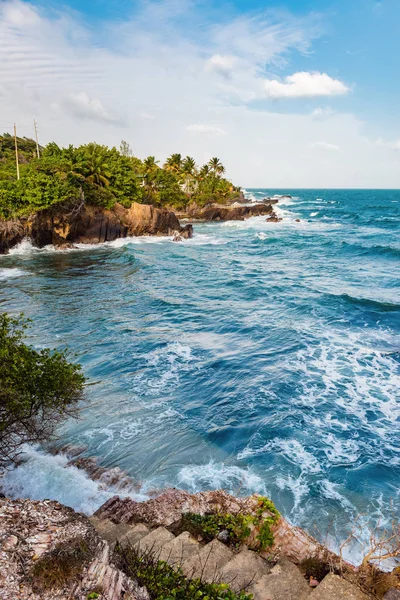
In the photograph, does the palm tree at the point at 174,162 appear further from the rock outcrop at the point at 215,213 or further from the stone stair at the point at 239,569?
the stone stair at the point at 239,569

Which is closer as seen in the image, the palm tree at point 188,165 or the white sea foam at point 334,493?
the white sea foam at point 334,493

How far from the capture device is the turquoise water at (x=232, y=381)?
30.3 ft

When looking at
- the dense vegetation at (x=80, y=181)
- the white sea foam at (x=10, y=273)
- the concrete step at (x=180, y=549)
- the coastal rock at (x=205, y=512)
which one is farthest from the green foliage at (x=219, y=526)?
the dense vegetation at (x=80, y=181)

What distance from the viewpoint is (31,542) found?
4266mm

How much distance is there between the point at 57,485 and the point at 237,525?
470 centimetres

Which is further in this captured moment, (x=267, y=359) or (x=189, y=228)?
(x=189, y=228)

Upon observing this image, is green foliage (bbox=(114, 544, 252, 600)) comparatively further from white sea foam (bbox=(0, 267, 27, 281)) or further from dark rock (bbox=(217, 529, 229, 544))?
white sea foam (bbox=(0, 267, 27, 281))

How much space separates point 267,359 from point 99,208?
3374cm

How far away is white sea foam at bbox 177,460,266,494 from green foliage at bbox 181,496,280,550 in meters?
2.52

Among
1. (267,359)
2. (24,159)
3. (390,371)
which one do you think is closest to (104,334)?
(267,359)

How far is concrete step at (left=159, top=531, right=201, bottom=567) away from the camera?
17.6 feet

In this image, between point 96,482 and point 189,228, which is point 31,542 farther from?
point 189,228

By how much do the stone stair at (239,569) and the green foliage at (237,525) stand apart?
222 mm

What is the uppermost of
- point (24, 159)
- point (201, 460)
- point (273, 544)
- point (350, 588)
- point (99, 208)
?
point (24, 159)
